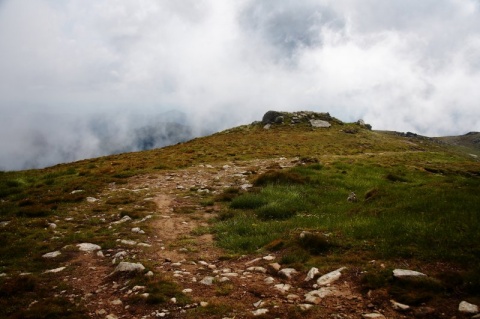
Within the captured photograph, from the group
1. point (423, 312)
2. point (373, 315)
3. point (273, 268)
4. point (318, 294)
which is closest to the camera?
point (423, 312)

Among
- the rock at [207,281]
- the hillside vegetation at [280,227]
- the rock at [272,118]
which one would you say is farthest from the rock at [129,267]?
the rock at [272,118]

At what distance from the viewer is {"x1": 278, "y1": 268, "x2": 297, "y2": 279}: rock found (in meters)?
8.21

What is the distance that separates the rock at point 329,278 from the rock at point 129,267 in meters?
4.73

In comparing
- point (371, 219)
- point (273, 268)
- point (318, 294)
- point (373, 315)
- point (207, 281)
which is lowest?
point (373, 315)

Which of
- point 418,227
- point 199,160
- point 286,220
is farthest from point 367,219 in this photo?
point 199,160

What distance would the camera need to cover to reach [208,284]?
26.6 feet

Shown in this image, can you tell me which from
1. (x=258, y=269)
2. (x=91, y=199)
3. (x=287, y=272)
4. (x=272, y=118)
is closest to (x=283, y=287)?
(x=287, y=272)

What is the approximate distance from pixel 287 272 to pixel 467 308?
3.87 metres

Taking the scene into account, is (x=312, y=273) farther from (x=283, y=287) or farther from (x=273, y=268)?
(x=273, y=268)

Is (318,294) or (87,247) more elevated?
(87,247)

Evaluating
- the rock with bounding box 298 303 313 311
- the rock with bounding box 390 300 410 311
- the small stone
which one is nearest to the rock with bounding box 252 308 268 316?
the rock with bounding box 298 303 313 311

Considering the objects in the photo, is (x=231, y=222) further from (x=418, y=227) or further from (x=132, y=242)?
(x=418, y=227)

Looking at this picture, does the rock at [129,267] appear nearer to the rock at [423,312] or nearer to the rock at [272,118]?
the rock at [423,312]

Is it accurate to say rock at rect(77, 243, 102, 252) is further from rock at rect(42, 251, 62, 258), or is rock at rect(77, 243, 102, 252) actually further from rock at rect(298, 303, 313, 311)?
rock at rect(298, 303, 313, 311)
